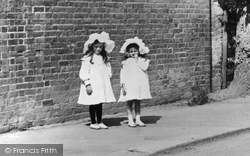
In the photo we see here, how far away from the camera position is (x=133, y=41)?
971cm

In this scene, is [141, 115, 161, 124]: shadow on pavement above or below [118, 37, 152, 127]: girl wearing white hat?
below

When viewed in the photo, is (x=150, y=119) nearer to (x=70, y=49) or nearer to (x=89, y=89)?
(x=89, y=89)

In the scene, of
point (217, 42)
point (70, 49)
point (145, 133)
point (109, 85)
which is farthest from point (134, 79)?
point (217, 42)

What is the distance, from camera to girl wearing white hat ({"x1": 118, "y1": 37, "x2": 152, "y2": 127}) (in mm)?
9727

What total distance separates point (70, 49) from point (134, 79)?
4.92 ft

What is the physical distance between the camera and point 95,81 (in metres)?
9.47

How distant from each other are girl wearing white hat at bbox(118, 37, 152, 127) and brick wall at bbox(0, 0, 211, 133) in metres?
1.26

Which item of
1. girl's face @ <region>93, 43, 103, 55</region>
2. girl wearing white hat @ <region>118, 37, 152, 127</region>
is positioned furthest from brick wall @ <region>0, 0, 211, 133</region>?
girl wearing white hat @ <region>118, 37, 152, 127</region>

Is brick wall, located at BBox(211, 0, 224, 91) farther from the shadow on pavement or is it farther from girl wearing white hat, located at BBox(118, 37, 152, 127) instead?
girl wearing white hat, located at BBox(118, 37, 152, 127)

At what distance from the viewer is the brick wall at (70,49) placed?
9.59 metres

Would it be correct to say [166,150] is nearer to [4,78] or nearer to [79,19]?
[4,78]

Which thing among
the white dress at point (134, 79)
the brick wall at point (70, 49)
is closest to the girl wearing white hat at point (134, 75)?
the white dress at point (134, 79)

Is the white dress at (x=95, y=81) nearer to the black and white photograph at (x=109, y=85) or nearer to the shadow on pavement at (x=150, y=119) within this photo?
the black and white photograph at (x=109, y=85)

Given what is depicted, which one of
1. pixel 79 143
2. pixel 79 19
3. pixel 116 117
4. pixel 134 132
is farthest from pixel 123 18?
pixel 79 143
